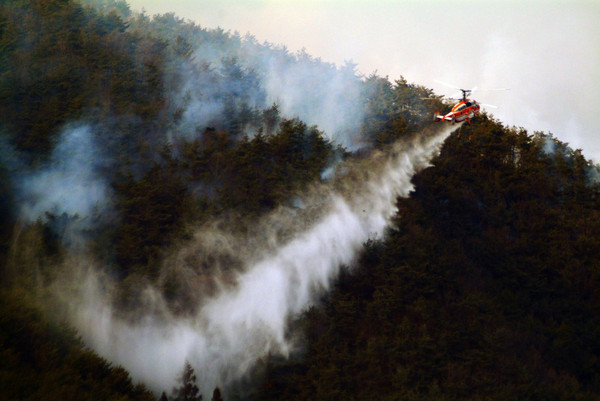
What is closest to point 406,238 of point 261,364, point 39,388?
point 261,364

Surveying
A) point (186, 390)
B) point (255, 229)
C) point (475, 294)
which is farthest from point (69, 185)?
point (475, 294)

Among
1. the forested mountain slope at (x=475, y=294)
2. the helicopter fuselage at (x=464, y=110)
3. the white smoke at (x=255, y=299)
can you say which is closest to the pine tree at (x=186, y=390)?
the white smoke at (x=255, y=299)

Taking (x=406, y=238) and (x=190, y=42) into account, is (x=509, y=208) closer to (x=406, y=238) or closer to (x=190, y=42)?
(x=406, y=238)

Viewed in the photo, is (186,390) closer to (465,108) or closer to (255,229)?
(255,229)

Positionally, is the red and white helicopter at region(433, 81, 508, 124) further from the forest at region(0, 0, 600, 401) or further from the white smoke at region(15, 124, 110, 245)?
the white smoke at region(15, 124, 110, 245)

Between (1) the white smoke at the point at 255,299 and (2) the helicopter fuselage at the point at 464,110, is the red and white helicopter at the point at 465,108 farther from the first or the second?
(1) the white smoke at the point at 255,299
